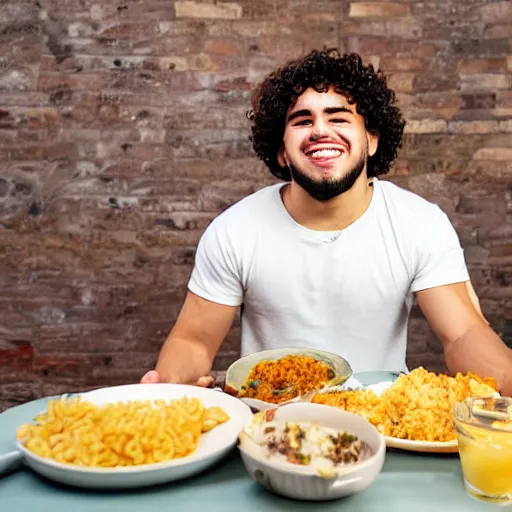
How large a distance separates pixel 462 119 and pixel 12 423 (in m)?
2.40

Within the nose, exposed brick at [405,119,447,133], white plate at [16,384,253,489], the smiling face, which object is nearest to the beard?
the smiling face

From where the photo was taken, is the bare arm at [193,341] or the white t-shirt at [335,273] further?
the white t-shirt at [335,273]

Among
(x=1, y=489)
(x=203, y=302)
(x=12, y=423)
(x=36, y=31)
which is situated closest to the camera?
(x=1, y=489)

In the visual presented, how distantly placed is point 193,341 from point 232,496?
2.88 ft

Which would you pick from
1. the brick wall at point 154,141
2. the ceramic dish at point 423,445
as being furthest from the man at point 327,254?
the brick wall at point 154,141

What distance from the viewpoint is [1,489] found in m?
1.00

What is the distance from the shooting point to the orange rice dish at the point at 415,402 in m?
1.11

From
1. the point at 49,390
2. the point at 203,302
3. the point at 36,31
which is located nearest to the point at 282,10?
the point at 36,31

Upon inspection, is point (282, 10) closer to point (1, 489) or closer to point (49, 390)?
point (49, 390)

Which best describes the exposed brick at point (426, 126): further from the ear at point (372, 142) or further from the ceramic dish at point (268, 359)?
the ceramic dish at point (268, 359)

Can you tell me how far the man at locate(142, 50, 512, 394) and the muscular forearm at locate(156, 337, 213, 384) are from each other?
12 mm

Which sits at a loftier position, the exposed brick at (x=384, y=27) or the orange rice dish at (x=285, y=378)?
the exposed brick at (x=384, y=27)

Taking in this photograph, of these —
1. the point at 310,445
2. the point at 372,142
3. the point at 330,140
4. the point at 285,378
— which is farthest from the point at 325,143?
the point at 310,445

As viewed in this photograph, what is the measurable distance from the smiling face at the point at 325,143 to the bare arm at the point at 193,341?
0.45m
